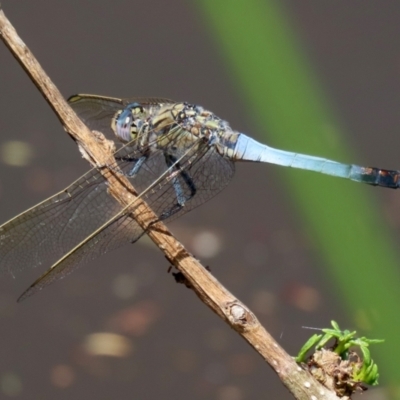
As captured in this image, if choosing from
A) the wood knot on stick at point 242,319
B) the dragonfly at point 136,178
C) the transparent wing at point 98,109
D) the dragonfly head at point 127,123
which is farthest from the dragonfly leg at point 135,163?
the wood knot on stick at point 242,319

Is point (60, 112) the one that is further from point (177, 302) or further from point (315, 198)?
point (177, 302)

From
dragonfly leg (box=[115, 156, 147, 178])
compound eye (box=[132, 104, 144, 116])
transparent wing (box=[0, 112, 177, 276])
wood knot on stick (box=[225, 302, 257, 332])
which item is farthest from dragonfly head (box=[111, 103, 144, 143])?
wood knot on stick (box=[225, 302, 257, 332])

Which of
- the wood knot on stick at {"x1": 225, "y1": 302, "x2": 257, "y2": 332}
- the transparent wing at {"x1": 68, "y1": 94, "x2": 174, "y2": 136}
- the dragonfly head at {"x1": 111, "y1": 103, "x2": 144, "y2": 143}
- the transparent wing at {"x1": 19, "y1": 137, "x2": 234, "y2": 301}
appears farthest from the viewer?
the transparent wing at {"x1": 68, "y1": 94, "x2": 174, "y2": 136}

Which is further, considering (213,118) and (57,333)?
(57,333)

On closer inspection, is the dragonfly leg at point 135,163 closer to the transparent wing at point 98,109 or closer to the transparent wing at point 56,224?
the transparent wing at point 56,224

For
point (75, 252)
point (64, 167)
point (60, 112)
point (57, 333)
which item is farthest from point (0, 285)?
point (60, 112)

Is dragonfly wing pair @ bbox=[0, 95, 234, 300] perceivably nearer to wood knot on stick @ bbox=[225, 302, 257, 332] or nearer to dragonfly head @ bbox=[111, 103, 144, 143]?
dragonfly head @ bbox=[111, 103, 144, 143]

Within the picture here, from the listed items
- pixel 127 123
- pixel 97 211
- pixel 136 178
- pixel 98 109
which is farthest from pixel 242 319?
pixel 98 109

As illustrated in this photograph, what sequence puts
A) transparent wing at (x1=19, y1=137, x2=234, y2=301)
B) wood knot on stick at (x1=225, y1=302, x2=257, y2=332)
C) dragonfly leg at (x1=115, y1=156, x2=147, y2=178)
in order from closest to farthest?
wood knot on stick at (x1=225, y1=302, x2=257, y2=332) → transparent wing at (x1=19, y1=137, x2=234, y2=301) → dragonfly leg at (x1=115, y1=156, x2=147, y2=178)
